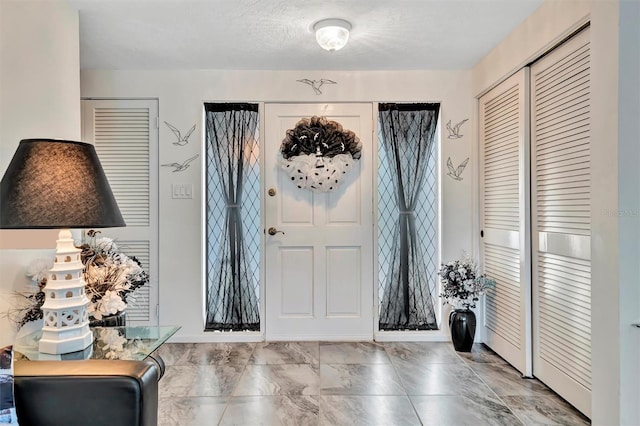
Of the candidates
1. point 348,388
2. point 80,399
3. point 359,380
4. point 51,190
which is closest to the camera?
point 80,399

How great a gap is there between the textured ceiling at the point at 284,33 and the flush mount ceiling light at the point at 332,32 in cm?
4

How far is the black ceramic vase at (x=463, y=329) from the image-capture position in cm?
277

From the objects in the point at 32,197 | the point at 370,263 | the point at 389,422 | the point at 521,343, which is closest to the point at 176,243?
the point at 370,263

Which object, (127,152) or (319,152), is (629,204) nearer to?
(319,152)

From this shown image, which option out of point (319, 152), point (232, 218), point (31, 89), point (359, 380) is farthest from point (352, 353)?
point (31, 89)

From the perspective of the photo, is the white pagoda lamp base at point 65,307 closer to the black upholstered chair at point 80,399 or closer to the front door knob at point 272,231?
the black upholstered chair at point 80,399

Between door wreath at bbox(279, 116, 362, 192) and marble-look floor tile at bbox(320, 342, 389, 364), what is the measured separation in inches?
50.4

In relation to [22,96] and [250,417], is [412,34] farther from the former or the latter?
[250,417]

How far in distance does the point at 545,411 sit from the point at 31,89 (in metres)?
3.09

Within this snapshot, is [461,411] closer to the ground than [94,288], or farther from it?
closer to the ground

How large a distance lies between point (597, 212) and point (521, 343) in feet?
4.15

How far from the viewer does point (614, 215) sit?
140 centimetres

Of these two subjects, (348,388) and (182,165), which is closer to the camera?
(348,388)

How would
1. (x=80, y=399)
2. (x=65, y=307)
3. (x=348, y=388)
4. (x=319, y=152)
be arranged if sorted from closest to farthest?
(x=80, y=399) < (x=65, y=307) < (x=348, y=388) < (x=319, y=152)
